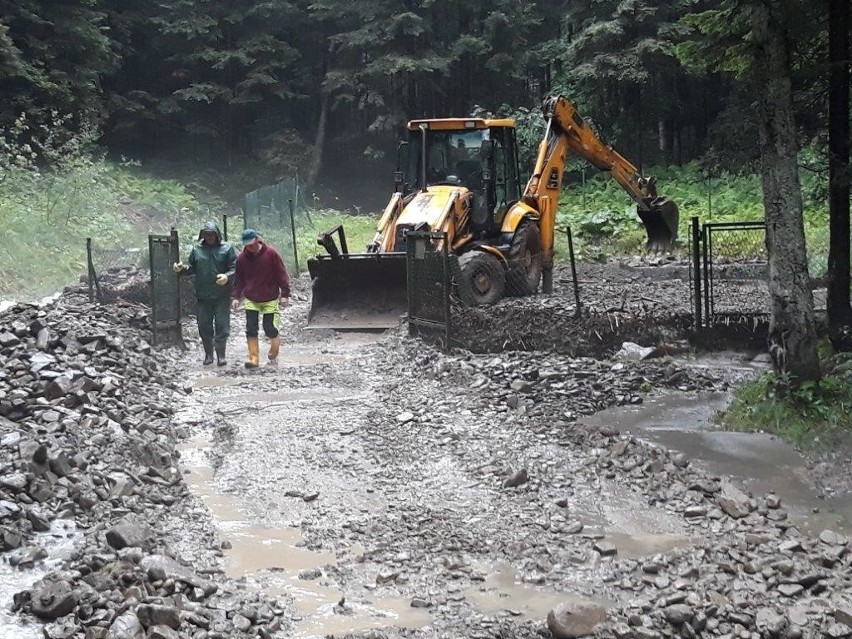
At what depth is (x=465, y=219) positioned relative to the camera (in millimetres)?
15523

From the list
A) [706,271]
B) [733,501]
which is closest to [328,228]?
[706,271]

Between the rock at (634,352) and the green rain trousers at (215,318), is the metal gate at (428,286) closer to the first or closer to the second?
the rock at (634,352)

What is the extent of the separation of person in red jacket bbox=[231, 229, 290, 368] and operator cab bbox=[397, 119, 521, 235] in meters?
4.45

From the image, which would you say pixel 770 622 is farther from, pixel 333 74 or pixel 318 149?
pixel 318 149

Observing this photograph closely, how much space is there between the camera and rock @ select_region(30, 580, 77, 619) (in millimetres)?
4609

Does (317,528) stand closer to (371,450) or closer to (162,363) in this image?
(371,450)

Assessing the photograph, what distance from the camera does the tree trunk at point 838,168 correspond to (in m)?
9.79

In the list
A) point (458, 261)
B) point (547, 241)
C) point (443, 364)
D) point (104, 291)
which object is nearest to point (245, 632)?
Answer: point (443, 364)

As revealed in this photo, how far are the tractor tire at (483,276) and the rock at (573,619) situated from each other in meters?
9.60

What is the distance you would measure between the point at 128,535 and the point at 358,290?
944 centimetres

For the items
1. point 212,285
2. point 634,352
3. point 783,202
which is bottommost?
point 634,352

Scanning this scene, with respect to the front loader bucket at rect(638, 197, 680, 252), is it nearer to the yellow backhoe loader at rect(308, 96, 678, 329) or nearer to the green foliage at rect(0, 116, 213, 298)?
the yellow backhoe loader at rect(308, 96, 678, 329)

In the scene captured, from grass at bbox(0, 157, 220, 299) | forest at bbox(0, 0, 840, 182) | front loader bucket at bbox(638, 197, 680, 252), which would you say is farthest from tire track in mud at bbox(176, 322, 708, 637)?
forest at bbox(0, 0, 840, 182)

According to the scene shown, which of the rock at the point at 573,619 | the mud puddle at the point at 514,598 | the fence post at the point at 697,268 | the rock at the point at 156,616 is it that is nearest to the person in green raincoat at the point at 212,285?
the fence post at the point at 697,268
